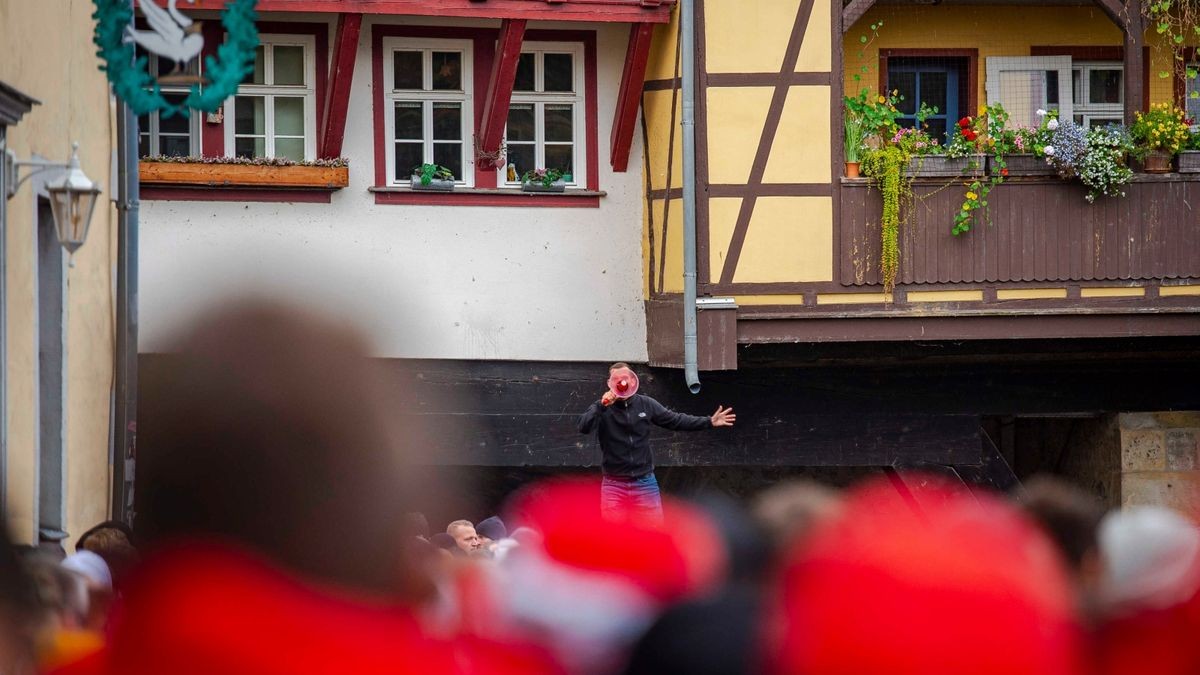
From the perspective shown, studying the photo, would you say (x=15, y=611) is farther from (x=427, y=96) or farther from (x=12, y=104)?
(x=427, y=96)

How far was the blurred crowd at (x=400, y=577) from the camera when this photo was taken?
5.63 feet

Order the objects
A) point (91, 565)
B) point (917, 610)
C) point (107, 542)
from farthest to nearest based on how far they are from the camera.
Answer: point (107, 542) < point (91, 565) < point (917, 610)

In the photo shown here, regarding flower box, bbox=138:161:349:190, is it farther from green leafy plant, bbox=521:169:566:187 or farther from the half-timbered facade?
green leafy plant, bbox=521:169:566:187

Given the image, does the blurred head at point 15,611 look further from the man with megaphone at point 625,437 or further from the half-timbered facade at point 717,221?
the half-timbered facade at point 717,221

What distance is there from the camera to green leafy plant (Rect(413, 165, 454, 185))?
40.4ft

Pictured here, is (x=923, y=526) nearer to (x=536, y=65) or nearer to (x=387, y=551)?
(x=387, y=551)

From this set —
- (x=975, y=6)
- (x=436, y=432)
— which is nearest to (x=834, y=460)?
(x=975, y=6)

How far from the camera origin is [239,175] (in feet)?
39.4

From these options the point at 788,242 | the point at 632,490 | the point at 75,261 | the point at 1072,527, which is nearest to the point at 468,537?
the point at 75,261

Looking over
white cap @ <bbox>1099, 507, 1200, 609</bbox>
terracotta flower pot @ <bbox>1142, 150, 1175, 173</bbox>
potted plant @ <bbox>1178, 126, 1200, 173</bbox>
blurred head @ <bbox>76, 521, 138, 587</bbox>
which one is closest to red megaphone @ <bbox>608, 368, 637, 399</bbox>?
terracotta flower pot @ <bbox>1142, 150, 1175, 173</bbox>

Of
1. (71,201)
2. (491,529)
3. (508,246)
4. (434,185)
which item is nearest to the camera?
(71,201)

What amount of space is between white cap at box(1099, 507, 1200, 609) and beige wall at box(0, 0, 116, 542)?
197 inches

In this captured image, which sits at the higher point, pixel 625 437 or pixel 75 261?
pixel 75 261

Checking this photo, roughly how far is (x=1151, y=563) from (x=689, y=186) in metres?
9.15
